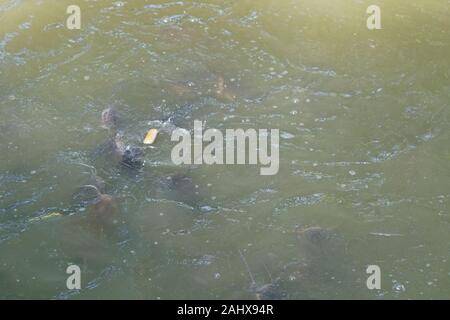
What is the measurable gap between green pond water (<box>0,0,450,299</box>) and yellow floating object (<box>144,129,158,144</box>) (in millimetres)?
55

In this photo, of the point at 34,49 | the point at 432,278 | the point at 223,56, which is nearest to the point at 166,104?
the point at 223,56

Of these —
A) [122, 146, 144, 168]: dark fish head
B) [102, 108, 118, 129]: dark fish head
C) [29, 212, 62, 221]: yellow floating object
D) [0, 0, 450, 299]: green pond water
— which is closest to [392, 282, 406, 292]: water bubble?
[0, 0, 450, 299]: green pond water

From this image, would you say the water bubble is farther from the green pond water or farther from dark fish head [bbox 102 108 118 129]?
dark fish head [bbox 102 108 118 129]

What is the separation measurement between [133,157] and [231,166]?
0.91 meters

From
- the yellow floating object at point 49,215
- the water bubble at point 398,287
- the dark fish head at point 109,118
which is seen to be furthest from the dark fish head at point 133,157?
the water bubble at point 398,287

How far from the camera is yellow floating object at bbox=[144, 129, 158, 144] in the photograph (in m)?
6.06

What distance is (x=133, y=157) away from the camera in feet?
19.3

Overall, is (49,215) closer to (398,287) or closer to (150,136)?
(150,136)

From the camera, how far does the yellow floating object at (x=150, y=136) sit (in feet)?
19.9

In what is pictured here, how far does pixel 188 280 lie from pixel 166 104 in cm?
210

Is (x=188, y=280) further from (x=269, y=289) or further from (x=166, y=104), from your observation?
(x=166, y=104)

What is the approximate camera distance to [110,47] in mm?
7137

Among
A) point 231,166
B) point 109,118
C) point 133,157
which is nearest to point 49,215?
point 133,157

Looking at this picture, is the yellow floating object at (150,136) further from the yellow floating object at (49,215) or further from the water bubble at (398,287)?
the water bubble at (398,287)
